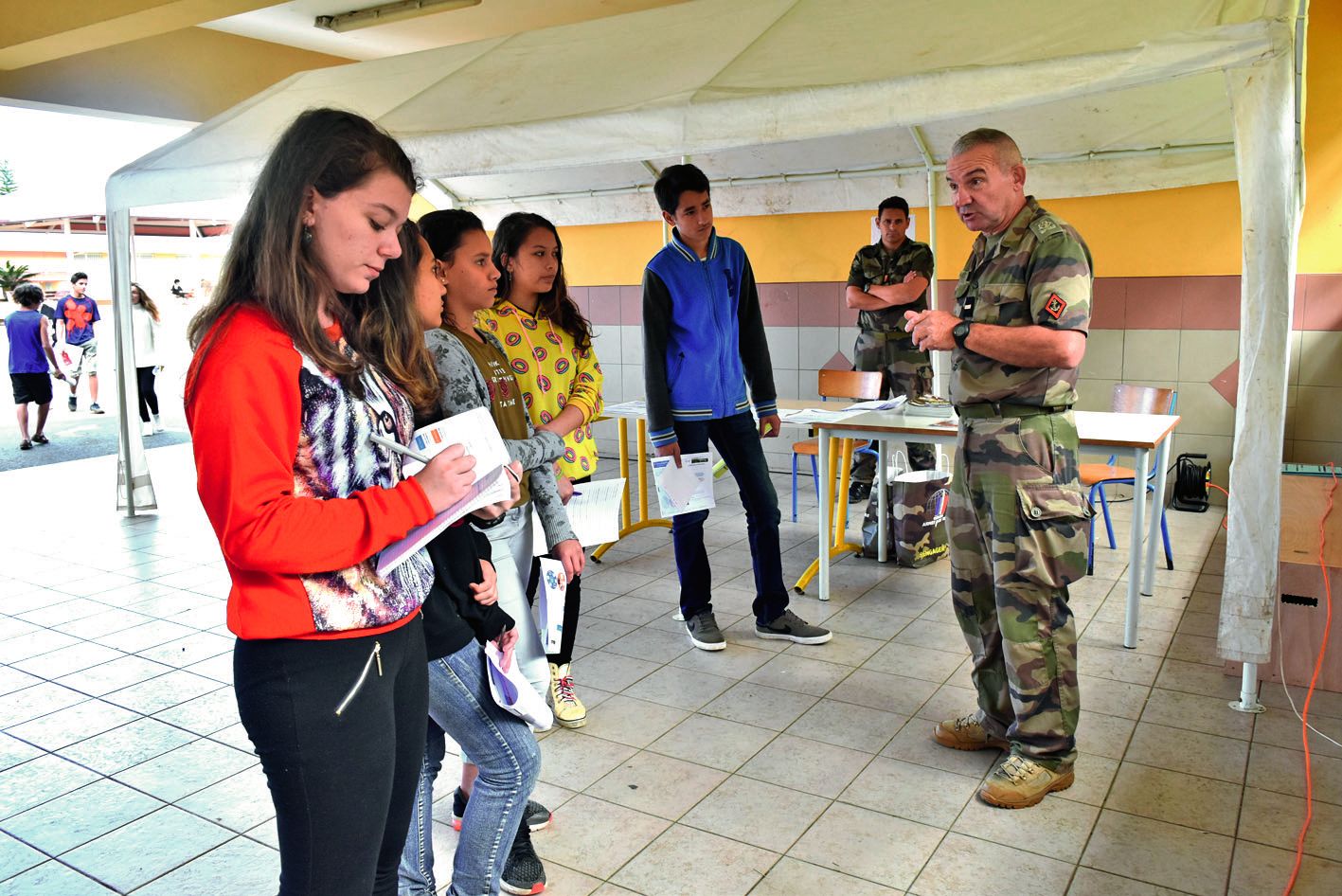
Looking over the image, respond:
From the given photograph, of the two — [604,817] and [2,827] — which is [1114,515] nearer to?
[604,817]

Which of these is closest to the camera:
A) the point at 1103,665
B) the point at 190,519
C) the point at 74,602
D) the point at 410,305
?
the point at 410,305

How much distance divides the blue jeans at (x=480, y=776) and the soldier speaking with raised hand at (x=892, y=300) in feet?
12.2

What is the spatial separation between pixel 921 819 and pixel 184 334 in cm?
212

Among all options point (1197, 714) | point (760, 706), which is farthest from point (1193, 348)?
point (760, 706)

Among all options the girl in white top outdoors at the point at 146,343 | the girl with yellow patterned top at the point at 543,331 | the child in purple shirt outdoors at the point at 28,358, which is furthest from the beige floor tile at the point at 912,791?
the child in purple shirt outdoors at the point at 28,358

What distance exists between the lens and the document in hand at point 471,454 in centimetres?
131

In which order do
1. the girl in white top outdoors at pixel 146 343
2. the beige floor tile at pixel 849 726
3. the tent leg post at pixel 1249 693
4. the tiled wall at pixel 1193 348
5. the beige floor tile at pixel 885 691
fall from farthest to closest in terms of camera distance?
the girl in white top outdoors at pixel 146 343
the tiled wall at pixel 1193 348
the beige floor tile at pixel 885 691
the tent leg post at pixel 1249 693
the beige floor tile at pixel 849 726

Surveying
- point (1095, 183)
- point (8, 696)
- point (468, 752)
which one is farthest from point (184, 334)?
point (1095, 183)

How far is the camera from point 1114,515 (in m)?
5.66

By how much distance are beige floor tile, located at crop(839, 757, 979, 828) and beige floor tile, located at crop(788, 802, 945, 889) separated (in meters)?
0.05

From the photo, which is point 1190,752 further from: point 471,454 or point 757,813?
point 471,454

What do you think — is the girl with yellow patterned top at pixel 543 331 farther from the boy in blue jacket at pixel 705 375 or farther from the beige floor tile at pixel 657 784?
the boy in blue jacket at pixel 705 375

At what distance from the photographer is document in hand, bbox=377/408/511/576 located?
1.31m

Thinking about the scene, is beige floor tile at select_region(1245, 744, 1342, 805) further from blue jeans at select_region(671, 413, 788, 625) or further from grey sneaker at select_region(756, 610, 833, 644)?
blue jeans at select_region(671, 413, 788, 625)
